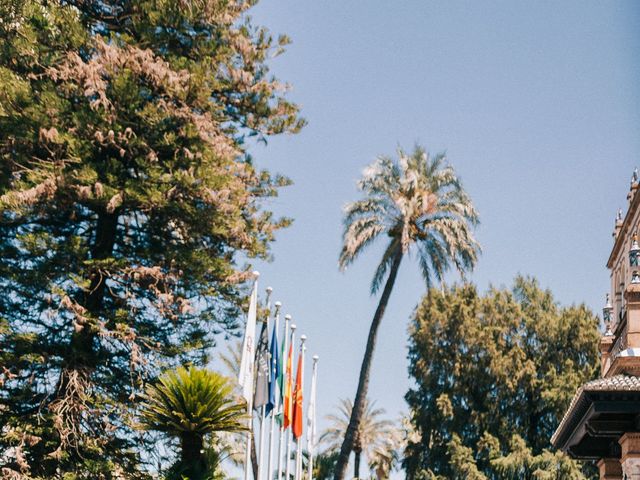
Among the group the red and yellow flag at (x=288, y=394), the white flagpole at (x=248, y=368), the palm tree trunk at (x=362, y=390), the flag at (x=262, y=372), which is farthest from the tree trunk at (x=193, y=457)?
the palm tree trunk at (x=362, y=390)

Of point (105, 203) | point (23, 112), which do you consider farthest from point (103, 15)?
point (105, 203)

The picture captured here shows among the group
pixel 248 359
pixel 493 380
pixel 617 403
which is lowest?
pixel 617 403

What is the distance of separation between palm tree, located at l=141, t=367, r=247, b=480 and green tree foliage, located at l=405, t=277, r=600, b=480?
83.6ft

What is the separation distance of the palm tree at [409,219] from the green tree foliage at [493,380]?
7.91m

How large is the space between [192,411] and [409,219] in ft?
61.1

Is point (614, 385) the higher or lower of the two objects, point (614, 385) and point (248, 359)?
the lower

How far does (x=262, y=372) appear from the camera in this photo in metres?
23.3

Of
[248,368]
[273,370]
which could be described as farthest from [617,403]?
[273,370]

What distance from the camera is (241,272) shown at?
82.6 ft

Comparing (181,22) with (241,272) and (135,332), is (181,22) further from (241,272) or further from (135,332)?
(135,332)

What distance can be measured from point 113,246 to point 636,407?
14.9m

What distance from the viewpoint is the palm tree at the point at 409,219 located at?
33031mm

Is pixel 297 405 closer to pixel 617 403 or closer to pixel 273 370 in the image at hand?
pixel 273 370

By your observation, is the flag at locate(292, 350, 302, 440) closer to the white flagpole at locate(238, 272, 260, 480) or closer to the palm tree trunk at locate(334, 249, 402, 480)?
the palm tree trunk at locate(334, 249, 402, 480)
